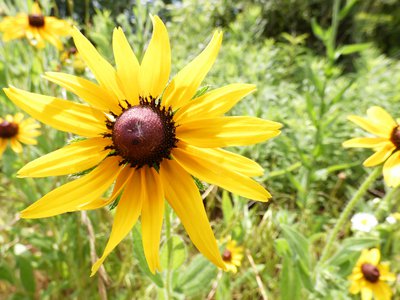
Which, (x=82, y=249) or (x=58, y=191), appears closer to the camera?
(x=58, y=191)

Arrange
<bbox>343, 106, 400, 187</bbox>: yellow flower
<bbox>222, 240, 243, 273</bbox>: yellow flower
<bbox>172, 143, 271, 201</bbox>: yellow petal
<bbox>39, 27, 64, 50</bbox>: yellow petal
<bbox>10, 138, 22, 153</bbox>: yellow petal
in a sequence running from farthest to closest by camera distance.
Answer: <bbox>39, 27, 64, 50</bbox>: yellow petal → <bbox>10, 138, 22, 153</bbox>: yellow petal → <bbox>222, 240, 243, 273</bbox>: yellow flower → <bbox>343, 106, 400, 187</bbox>: yellow flower → <bbox>172, 143, 271, 201</bbox>: yellow petal

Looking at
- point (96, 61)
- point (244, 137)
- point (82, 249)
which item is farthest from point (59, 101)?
point (82, 249)

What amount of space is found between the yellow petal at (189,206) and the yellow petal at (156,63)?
162 mm

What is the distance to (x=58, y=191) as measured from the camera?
776 millimetres

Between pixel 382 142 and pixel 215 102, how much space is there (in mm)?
616

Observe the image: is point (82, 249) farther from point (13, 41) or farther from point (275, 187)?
point (13, 41)

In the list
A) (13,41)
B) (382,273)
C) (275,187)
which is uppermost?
(13,41)

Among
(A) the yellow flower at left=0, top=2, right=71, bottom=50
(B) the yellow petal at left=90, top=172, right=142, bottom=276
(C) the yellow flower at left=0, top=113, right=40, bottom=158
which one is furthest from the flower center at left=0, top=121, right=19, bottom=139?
(B) the yellow petal at left=90, top=172, right=142, bottom=276

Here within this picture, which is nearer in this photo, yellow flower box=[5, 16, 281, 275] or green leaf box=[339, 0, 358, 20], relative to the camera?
yellow flower box=[5, 16, 281, 275]

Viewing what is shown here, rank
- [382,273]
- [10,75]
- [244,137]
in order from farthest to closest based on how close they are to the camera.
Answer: [10,75] → [382,273] → [244,137]

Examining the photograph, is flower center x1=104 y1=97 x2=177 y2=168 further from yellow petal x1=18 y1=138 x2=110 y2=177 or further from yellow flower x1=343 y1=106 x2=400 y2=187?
yellow flower x1=343 y1=106 x2=400 y2=187

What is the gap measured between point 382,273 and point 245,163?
88cm

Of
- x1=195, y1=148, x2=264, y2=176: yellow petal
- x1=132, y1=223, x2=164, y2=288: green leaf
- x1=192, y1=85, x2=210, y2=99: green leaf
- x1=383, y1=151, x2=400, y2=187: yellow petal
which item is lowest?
x1=132, y1=223, x2=164, y2=288: green leaf

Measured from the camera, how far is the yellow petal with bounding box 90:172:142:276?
76 centimetres
